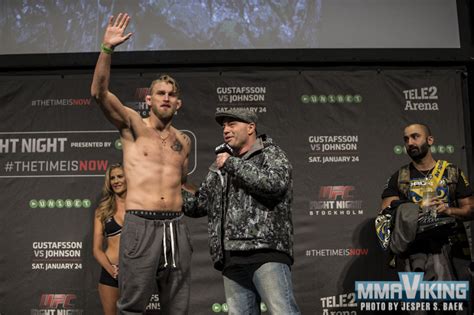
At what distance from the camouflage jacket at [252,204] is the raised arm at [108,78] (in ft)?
2.05

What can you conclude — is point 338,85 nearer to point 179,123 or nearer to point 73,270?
point 179,123

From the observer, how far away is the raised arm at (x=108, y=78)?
9.38 feet

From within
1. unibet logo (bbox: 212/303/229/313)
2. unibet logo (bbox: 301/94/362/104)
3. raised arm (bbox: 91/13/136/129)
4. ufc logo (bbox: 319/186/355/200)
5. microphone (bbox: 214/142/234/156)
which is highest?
unibet logo (bbox: 301/94/362/104)

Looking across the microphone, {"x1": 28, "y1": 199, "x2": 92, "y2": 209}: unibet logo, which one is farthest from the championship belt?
{"x1": 28, "y1": 199, "x2": 92, "y2": 209}: unibet logo

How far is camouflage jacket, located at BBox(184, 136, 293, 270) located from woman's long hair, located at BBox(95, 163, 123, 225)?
188cm

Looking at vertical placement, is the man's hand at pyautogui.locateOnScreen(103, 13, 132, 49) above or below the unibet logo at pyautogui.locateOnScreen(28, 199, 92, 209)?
above

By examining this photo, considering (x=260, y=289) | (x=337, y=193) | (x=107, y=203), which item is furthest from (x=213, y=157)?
(x=260, y=289)

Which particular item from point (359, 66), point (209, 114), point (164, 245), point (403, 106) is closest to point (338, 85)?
point (359, 66)

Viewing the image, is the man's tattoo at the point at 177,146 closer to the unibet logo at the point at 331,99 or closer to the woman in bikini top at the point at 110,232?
the woman in bikini top at the point at 110,232

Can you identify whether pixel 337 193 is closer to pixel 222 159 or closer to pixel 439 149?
pixel 439 149

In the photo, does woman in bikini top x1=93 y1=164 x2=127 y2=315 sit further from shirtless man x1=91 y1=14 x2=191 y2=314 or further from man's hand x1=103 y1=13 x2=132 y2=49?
man's hand x1=103 y1=13 x2=132 y2=49

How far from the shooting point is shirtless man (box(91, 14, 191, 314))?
288cm

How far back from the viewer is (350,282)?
15.3ft

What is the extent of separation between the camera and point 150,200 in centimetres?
301
